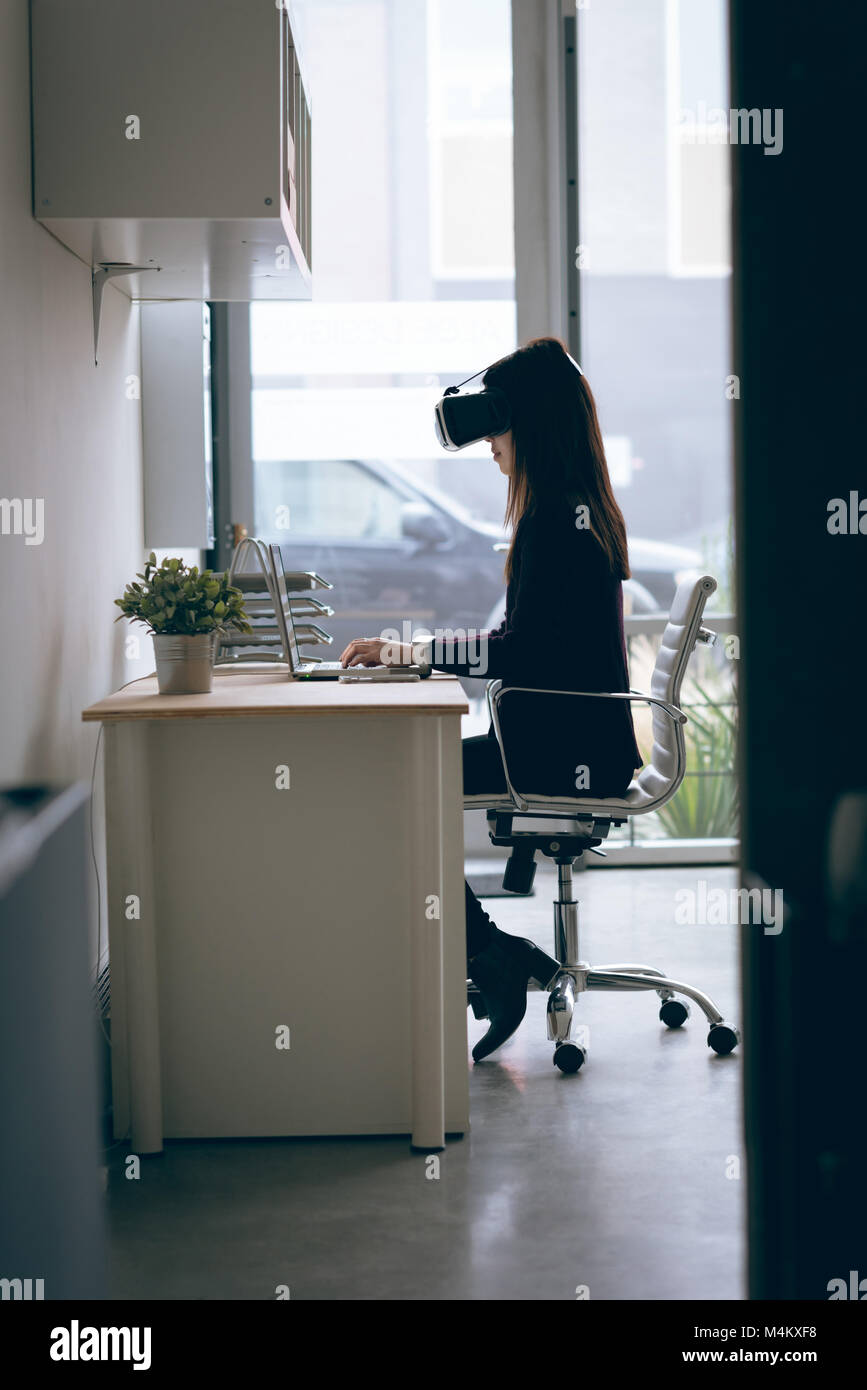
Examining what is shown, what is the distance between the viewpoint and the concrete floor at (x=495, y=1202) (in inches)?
75.5

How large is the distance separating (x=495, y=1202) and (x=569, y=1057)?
0.64m

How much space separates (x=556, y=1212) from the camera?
2.15 m

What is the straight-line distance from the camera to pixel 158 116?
2.48 metres

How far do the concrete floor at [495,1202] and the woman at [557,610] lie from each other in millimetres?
448

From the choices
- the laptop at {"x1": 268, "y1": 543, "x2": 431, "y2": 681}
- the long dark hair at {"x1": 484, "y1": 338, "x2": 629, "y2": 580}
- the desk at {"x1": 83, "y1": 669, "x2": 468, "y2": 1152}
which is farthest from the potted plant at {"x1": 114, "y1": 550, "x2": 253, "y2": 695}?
the long dark hair at {"x1": 484, "y1": 338, "x2": 629, "y2": 580}

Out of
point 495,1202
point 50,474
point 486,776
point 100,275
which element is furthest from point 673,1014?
point 100,275

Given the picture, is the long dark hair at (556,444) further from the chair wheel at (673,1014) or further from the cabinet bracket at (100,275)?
the chair wheel at (673,1014)

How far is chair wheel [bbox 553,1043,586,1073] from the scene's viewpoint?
2791 mm

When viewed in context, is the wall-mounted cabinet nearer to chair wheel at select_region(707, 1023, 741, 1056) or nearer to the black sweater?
the black sweater

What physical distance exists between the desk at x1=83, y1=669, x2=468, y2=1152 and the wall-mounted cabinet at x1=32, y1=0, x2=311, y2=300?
0.94 metres

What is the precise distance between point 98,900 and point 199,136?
162 cm
